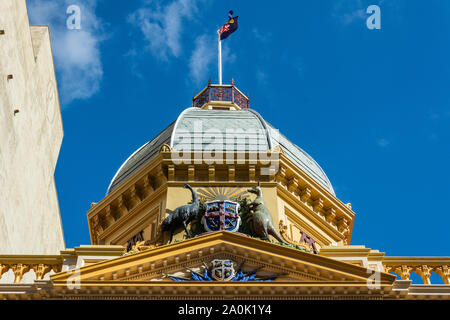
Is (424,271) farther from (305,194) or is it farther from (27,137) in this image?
(27,137)

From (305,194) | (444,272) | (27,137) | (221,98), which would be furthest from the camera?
(221,98)

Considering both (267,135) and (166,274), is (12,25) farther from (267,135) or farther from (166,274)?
(166,274)

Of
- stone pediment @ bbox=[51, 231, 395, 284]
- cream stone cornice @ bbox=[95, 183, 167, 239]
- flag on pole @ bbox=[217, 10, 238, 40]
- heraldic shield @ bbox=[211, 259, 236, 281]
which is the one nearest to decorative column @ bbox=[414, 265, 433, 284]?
stone pediment @ bbox=[51, 231, 395, 284]

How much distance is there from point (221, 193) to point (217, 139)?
353 cm

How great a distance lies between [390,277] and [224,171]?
32.8 feet

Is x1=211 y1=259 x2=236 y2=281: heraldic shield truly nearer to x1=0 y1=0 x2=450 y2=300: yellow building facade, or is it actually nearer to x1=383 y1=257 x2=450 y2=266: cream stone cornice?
x1=0 y1=0 x2=450 y2=300: yellow building facade

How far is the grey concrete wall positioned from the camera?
97.4 feet

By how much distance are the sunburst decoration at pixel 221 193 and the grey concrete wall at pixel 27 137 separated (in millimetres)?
6877

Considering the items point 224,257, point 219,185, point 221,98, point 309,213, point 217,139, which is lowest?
point 224,257

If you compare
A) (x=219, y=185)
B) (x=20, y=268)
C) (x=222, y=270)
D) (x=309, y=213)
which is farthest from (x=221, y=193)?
(x=20, y=268)

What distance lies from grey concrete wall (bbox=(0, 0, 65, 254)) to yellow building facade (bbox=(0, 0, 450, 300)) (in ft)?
7.17

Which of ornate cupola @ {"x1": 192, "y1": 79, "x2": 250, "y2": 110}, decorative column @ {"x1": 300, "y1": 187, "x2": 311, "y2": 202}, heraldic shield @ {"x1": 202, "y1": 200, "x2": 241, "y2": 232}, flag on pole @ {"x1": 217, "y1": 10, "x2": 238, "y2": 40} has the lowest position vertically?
heraldic shield @ {"x1": 202, "y1": 200, "x2": 241, "y2": 232}

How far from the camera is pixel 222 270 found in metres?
22.1

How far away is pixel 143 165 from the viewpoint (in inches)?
1257
